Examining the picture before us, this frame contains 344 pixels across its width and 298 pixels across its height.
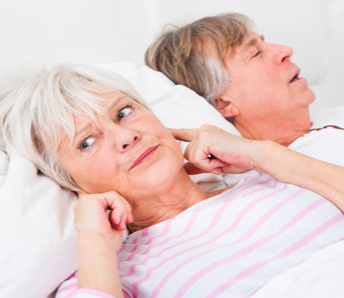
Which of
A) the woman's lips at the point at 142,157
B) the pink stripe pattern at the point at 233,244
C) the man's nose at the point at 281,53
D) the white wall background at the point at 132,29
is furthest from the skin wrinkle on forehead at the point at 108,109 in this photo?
the man's nose at the point at 281,53

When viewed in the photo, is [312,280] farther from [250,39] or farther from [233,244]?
[250,39]

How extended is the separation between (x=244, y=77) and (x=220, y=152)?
0.44 m

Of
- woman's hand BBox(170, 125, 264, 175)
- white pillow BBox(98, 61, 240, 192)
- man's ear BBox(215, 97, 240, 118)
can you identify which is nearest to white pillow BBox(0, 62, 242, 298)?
woman's hand BBox(170, 125, 264, 175)

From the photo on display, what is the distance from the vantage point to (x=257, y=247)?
942 mm

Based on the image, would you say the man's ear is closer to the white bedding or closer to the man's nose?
the man's nose

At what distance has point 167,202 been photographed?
3.71ft

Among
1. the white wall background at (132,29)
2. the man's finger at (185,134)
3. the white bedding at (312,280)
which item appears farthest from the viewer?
the white wall background at (132,29)

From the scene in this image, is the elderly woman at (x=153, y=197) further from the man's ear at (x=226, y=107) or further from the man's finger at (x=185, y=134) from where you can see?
the man's ear at (x=226, y=107)

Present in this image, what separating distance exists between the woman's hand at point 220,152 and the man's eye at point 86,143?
25 cm

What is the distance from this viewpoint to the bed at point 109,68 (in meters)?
0.94

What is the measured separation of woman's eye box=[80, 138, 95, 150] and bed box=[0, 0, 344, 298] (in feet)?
0.43

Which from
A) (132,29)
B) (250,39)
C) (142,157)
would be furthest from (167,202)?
(132,29)

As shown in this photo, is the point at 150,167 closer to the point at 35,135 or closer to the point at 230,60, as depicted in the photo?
the point at 35,135

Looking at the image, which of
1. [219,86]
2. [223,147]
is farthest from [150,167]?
[219,86]
